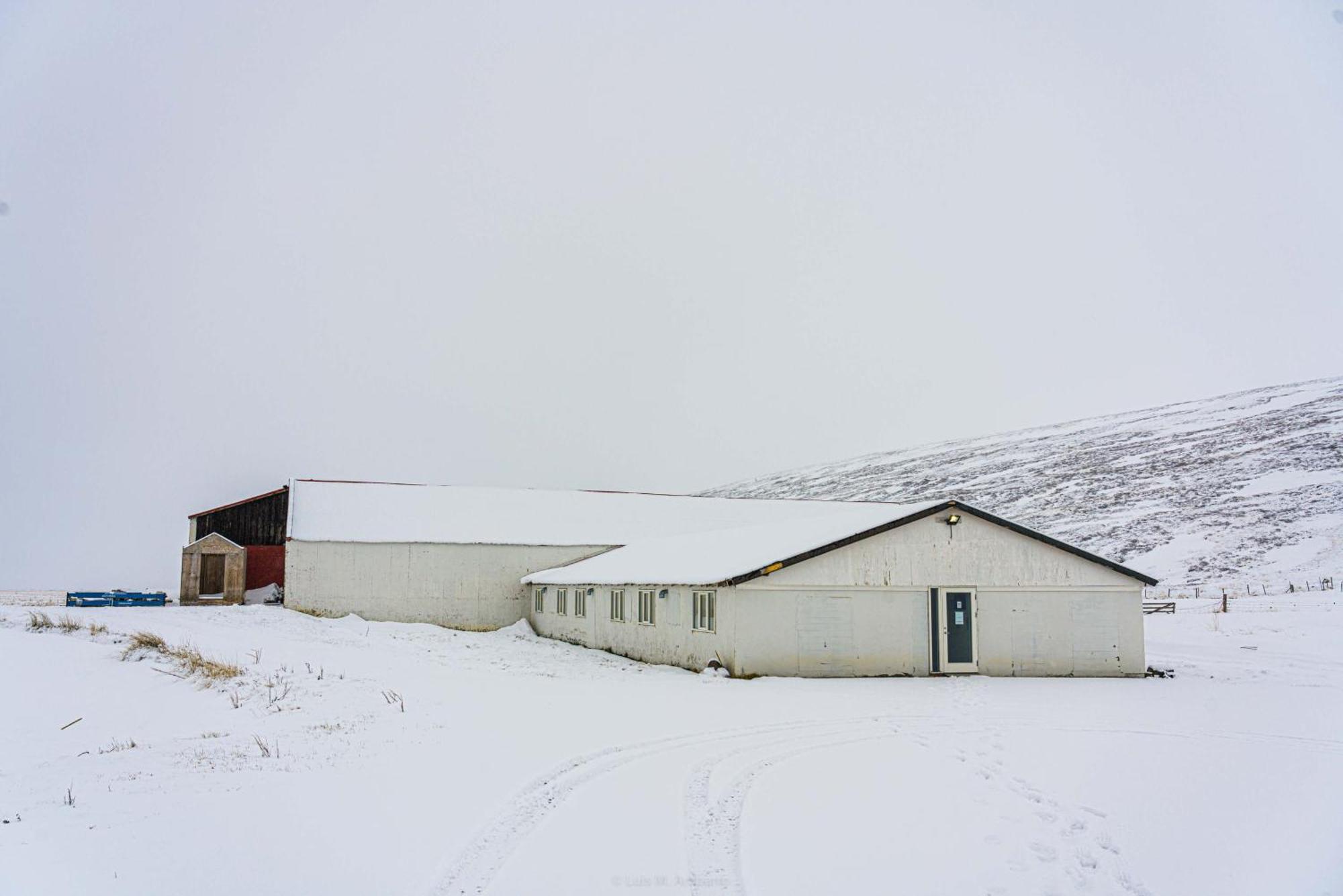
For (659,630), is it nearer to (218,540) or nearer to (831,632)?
(831,632)

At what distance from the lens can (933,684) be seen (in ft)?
63.3

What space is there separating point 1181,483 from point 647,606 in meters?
43.2

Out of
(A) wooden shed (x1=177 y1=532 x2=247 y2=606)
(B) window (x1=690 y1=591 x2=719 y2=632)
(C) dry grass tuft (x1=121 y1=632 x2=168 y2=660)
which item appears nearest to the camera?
(B) window (x1=690 y1=591 x2=719 y2=632)

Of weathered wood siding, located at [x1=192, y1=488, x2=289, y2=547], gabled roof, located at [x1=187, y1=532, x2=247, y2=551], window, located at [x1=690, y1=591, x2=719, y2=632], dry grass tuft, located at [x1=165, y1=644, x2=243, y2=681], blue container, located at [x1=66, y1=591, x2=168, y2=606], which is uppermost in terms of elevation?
weathered wood siding, located at [x1=192, y1=488, x2=289, y2=547]

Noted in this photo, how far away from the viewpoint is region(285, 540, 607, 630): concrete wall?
117ft

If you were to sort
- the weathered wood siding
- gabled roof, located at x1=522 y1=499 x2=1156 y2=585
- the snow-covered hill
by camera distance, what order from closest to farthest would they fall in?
gabled roof, located at x1=522 y1=499 x2=1156 y2=585 < the weathered wood siding < the snow-covered hill

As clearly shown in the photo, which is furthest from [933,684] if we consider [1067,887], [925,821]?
[1067,887]

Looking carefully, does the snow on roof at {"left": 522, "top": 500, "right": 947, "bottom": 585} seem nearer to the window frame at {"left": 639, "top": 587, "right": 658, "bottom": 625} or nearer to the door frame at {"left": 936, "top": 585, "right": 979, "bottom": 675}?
the window frame at {"left": 639, "top": 587, "right": 658, "bottom": 625}

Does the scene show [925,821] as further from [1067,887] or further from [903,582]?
[903,582]

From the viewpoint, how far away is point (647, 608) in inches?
973

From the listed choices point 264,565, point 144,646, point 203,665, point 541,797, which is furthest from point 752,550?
point 264,565

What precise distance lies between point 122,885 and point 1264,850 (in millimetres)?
8767

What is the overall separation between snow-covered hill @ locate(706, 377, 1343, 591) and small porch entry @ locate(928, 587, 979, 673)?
2223 centimetres

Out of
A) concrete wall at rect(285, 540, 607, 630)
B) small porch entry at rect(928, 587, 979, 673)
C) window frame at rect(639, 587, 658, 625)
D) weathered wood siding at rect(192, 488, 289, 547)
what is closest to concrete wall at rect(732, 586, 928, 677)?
small porch entry at rect(928, 587, 979, 673)
